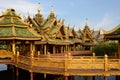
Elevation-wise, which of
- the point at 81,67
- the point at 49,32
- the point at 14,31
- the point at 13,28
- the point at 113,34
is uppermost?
the point at 49,32

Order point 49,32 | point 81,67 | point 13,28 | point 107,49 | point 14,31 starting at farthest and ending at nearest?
point 49,32 < point 107,49 < point 13,28 < point 14,31 < point 81,67

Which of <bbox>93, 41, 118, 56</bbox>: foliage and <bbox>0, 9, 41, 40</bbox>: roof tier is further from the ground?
<bbox>0, 9, 41, 40</bbox>: roof tier

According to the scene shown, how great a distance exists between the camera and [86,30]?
67.0 metres

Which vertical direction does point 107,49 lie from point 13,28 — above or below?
below

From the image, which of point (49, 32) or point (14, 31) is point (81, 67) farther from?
point (49, 32)

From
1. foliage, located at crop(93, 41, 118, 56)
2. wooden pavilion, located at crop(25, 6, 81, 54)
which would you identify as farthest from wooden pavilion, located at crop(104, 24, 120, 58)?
wooden pavilion, located at crop(25, 6, 81, 54)

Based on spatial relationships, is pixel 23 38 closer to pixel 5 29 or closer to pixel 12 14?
pixel 5 29

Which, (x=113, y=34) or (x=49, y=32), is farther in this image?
(x=49, y=32)

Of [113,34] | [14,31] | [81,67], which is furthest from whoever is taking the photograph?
[14,31]

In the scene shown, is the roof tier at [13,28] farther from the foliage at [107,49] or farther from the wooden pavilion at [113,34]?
the foliage at [107,49]

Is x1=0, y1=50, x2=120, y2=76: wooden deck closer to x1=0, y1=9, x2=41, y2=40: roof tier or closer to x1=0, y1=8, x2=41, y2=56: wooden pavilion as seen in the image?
x1=0, y1=8, x2=41, y2=56: wooden pavilion

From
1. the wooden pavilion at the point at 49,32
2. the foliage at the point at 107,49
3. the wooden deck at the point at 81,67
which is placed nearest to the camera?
the wooden deck at the point at 81,67

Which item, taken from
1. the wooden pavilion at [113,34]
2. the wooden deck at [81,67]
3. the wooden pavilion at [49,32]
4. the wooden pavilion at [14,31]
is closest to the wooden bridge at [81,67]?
the wooden deck at [81,67]

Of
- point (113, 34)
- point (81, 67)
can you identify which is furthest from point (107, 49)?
point (81, 67)
